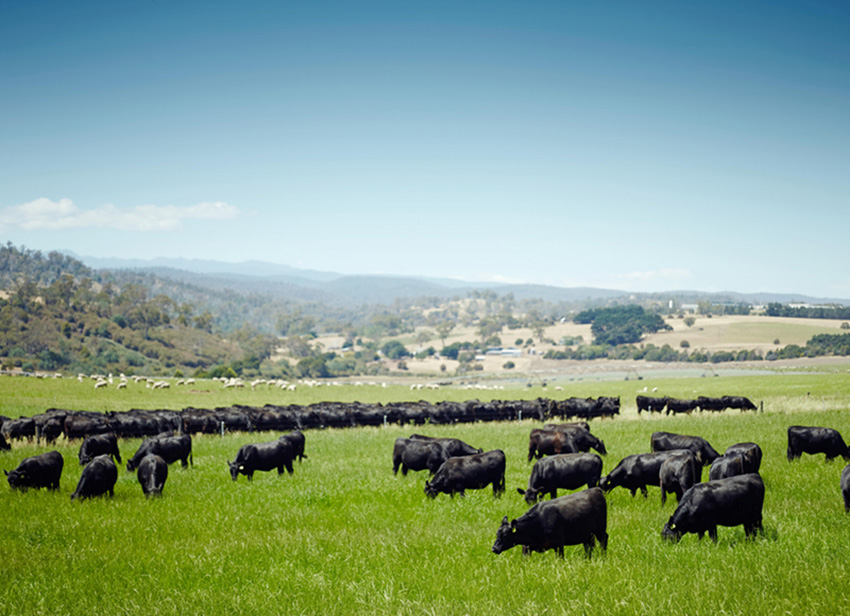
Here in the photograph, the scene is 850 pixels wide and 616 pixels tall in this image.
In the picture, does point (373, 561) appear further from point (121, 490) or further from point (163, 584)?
point (121, 490)

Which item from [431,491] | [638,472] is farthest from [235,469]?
[638,472]

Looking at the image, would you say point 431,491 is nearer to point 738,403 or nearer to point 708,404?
point 708,404

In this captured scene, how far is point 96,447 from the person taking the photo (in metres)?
21.4

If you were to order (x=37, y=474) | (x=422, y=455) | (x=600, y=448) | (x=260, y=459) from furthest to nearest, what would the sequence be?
(x=600, y=448), (x=260, y=459), (x=422, y=455), (x=37, y=474)

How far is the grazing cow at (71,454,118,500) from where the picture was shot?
15578 mm

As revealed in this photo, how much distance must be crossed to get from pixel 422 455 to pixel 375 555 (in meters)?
8.12

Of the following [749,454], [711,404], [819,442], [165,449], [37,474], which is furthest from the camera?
[711,404]

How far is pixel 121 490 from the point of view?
1689 cm

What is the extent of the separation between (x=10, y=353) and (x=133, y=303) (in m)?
54.1

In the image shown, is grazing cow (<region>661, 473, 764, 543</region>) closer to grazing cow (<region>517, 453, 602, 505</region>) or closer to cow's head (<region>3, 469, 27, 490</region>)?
grazing cow (<region>517, 453, 602, 505</region>)

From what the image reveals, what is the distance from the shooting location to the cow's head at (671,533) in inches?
432

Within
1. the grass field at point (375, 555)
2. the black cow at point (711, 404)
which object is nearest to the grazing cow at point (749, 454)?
the grass field at point (375, 555)

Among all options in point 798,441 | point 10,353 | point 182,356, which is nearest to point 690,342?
point 182,356

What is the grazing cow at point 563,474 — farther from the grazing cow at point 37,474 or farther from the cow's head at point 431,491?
the grazing cow at point 37,474
